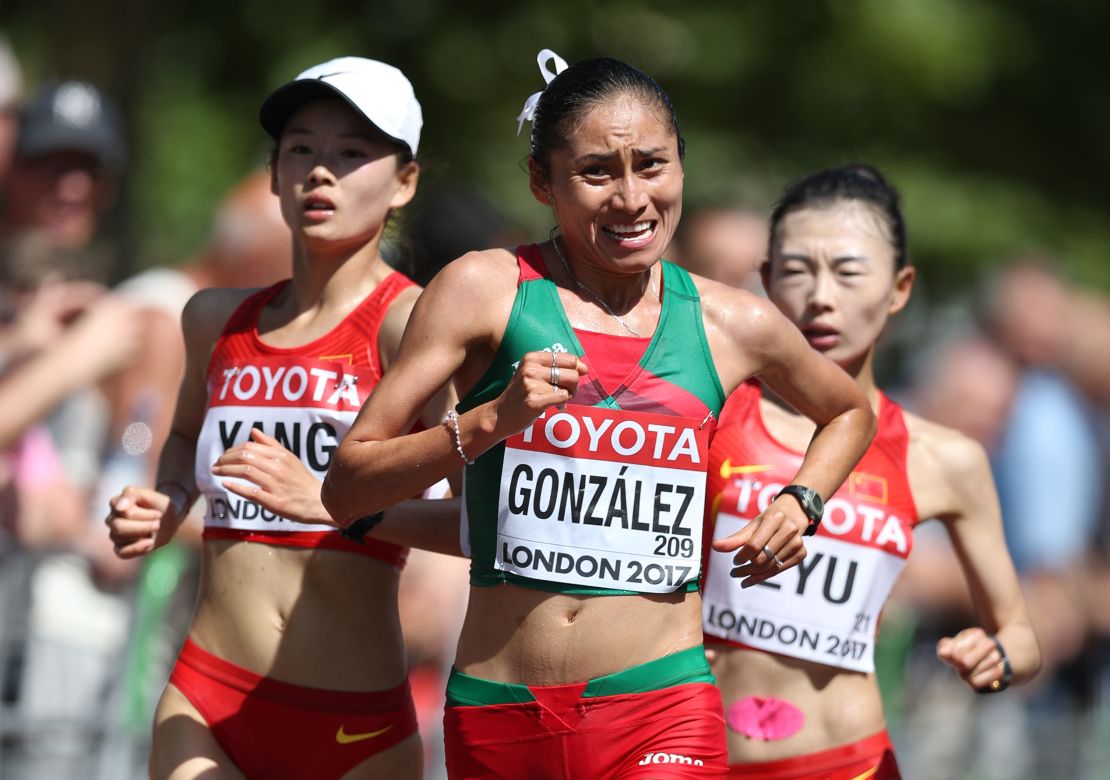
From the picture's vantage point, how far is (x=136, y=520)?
4.94 m

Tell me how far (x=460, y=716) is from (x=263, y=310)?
1438mm

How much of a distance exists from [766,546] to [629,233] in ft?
2.72

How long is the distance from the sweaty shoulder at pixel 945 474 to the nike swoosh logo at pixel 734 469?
49cm

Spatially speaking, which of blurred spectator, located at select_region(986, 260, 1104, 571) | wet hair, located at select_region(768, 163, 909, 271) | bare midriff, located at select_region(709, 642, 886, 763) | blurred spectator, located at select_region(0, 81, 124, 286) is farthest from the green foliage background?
bare midriff, located at select_region(709, 642, 886, 763)

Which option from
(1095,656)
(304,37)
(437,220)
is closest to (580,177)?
(437,220)

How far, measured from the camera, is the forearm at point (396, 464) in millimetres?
3998

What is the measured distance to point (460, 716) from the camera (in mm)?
4379

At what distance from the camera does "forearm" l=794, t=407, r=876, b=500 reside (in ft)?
14.9

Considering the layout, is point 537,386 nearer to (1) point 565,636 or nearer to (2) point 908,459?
(1) point 565,636

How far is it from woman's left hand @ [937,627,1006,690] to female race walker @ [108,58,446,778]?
5.00 ft

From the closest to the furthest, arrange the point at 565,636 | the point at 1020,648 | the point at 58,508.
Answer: the point at 565,636, the point at 1020,648, the point at 58,508

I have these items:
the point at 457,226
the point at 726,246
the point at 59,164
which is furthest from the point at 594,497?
the point at 59,164

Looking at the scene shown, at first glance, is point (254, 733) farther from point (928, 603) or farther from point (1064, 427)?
point (1064, 427)

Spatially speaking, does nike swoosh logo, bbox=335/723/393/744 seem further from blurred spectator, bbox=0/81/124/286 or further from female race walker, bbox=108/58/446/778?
blurred spectator, bbox=0/81/124/286
